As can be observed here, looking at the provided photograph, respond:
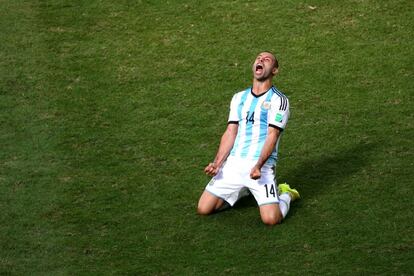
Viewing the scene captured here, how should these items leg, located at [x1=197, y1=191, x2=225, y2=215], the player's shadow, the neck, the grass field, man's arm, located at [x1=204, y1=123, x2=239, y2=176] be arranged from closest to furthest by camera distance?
the grass field
man's arm, located at [x1=204, y1=123, x2=239, y2=176]
leg, located at [x1=197, y1=191, x2=225, y2=215]
the neck
the player's shadow

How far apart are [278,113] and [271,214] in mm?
1046

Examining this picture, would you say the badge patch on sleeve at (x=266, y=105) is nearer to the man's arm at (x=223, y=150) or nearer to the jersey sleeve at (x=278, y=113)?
the jersey sleeve at (x=278, y=113)

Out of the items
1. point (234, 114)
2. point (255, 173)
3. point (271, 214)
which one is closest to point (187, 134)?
point (234, 114)

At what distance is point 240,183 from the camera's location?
1183cm

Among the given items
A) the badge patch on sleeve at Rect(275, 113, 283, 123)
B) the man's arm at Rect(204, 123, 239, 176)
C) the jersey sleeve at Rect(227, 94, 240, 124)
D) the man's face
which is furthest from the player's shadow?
the man's face

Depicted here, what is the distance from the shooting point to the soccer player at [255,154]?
38.3ft

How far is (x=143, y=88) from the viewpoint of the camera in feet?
46.6

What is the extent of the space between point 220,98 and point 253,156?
7.39 ft

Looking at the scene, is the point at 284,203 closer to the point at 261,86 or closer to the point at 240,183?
the point at 240,183

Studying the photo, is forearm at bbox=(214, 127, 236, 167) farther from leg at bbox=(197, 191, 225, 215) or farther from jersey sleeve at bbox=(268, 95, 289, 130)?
jersey sleeve at bbox=(268, 95, 289, 130)

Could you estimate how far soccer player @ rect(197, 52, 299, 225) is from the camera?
1169 cm

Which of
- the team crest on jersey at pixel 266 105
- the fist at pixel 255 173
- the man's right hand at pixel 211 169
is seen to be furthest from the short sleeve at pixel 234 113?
the fist at pixel 255 173

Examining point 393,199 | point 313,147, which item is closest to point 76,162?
point 313,147

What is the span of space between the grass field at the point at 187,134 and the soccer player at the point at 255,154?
196mm
